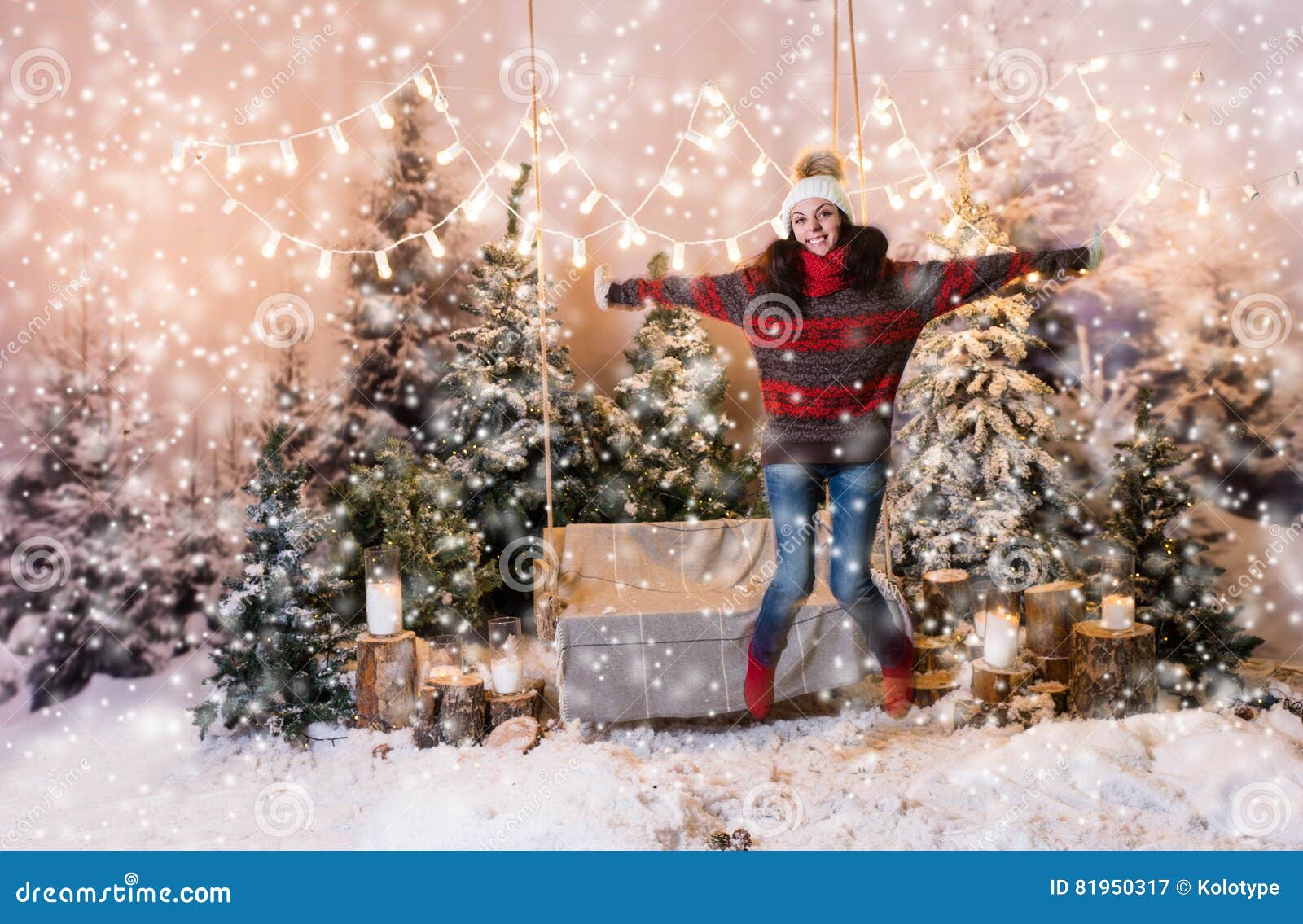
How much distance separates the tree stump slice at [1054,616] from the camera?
3.48 metres

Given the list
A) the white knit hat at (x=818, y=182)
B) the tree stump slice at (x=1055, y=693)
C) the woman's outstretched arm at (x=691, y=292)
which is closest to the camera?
the white knit hat at (x=818, y=182)

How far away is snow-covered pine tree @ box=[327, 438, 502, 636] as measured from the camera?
389cm

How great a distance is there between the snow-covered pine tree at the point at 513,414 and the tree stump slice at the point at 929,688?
59.6 inches

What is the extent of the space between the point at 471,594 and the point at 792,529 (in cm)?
160

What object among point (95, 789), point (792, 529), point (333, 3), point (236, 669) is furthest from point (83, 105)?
point (792, 529)

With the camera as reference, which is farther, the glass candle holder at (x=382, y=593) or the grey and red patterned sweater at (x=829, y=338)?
the glass candle holder at (x=382, y=593)

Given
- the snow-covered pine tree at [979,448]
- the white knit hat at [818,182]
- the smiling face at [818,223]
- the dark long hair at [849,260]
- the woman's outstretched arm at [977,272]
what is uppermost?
the white knit hat at [818,182]

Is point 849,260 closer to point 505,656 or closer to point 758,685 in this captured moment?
point 758,685

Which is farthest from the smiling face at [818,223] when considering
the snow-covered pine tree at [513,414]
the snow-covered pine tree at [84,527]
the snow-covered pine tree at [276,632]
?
the snow-covered pine tree at [84,527]

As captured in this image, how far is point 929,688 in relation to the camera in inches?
135

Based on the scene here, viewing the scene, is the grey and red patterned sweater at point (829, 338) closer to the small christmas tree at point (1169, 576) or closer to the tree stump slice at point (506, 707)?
the tree stump slice at point (506, 707)

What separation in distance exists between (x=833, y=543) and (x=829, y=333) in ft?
2.07

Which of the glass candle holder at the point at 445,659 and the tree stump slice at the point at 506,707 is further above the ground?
the glass candle holder at the point at 445,659

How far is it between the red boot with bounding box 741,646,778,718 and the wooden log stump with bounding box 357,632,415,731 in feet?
3.66
